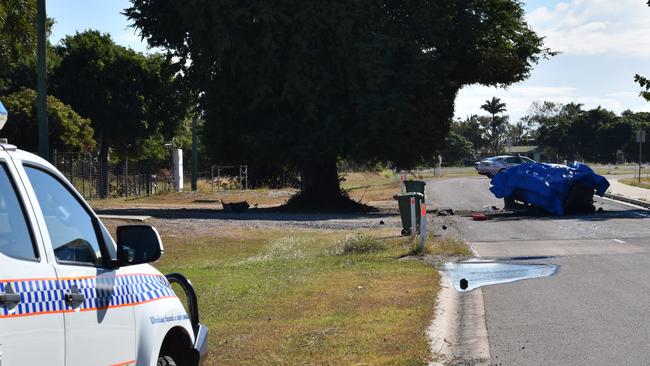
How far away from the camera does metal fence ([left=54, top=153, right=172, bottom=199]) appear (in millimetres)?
41938

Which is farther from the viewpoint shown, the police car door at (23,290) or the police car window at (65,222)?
the police car window at (65,222)

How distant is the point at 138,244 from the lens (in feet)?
17.5

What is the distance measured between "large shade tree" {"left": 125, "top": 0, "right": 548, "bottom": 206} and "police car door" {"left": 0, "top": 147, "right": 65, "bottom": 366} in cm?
2944

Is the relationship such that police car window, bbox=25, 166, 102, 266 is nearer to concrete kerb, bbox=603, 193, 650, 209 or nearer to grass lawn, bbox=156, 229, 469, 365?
grass lawn, bbox=156, 229, 469, 365

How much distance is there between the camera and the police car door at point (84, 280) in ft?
15.2

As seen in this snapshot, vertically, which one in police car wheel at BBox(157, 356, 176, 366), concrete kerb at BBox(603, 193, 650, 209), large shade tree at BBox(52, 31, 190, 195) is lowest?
concrete kerb at BBox(603, 193, 650, 209)

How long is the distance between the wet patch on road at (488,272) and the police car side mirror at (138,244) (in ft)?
29.7

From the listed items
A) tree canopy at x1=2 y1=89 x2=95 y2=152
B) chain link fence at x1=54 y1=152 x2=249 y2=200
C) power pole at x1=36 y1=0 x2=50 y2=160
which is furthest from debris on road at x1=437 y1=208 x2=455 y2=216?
power pole at x1=36 y1=0 x2=50 y2=160

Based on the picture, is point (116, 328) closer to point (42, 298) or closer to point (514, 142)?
point (42, 298)

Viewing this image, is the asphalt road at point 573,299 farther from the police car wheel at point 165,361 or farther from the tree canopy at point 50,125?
the tree canopy at point 50,125

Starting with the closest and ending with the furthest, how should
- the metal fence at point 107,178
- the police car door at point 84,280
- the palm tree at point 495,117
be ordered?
the police car door at point 84,280 < the metal fence at point 107,178 < the palm tree at point 495,117

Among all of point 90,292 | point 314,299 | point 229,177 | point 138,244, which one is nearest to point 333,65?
point 314,299

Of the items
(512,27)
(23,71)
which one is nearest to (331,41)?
(512,27)

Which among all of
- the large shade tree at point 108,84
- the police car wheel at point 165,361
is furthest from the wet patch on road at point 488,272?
the large shade tree at point 108,84
